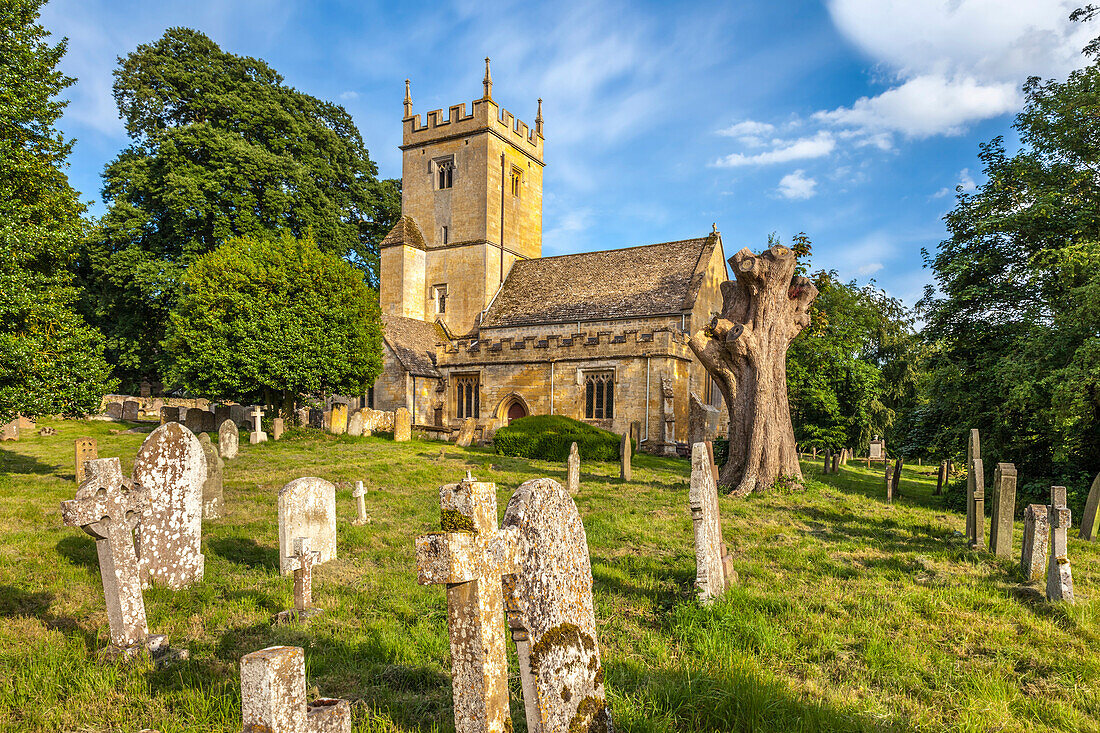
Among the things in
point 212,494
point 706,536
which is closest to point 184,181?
point 212,494

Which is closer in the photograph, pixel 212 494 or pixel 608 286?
pixel 212 494

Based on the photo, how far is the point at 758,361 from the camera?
13242mm

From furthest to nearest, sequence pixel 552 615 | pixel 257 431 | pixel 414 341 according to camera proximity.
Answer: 1. pixel 414 341
2. pixel 257 431
3. pixel 552 615

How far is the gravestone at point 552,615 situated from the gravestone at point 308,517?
5069 millimetres

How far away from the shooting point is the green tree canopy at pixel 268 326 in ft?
71.9

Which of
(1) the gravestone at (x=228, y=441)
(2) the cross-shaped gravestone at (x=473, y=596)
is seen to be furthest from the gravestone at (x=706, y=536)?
(1) the gravestone at (x=228, y=441)

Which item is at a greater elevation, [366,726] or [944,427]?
[944,427]

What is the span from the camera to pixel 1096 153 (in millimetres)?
14117

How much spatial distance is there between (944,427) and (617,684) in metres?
15.9

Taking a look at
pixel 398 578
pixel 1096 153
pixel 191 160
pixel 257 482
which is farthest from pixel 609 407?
pixel 191 160

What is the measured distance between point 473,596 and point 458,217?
35.2 meters

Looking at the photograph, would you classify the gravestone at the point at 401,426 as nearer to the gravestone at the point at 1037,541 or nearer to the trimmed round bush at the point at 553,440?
the trimmed round bush at the point at 553,440

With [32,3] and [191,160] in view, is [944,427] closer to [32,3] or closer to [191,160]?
[32,3]

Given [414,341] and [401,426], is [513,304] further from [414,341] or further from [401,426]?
[401,426]
